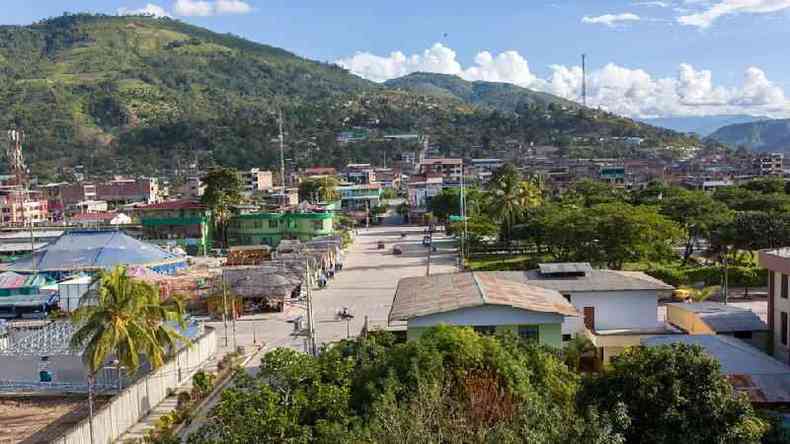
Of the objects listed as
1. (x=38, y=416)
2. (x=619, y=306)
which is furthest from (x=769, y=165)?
(x=38, y=416)

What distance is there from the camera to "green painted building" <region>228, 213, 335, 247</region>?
59375mm

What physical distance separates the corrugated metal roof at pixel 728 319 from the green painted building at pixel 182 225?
41852mm

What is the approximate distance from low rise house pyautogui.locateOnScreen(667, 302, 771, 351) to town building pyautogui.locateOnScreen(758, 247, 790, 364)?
2.29 ft

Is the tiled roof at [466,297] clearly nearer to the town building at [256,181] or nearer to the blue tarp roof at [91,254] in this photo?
the blue tarp roof at [91,254]

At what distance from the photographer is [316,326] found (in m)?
29.8

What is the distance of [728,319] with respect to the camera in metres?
22.5

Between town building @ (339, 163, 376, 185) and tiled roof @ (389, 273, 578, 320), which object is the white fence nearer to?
tiled roof @ (389, 273, 578, 320)

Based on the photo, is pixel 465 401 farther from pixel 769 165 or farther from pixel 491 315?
pixel 769 165

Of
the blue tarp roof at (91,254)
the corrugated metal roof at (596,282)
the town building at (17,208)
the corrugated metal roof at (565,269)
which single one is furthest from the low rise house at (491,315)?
the town building at (17,208)

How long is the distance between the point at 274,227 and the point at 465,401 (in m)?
48.7

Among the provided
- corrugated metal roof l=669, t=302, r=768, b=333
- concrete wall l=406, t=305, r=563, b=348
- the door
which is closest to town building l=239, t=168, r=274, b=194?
the door

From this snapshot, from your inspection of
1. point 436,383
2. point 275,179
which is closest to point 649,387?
point 436,383

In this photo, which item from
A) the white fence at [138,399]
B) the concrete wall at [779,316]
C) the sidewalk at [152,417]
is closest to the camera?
the white fence at [138,399]

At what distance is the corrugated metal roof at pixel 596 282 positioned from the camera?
80.2 ft
